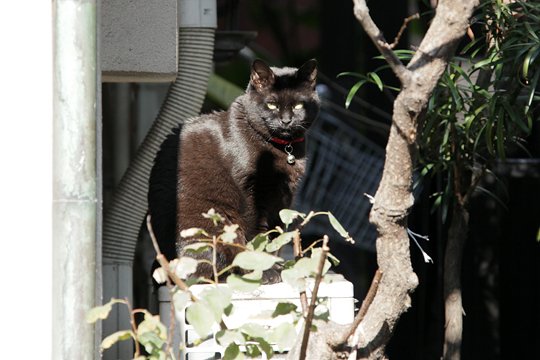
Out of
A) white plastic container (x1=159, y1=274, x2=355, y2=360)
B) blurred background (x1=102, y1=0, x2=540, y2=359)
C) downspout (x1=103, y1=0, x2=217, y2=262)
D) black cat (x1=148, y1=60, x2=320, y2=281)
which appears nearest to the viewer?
white plastic container (x1=159, y1=274, x2=355, y2=360)

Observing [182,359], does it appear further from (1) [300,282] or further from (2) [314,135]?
(2) [314,135]

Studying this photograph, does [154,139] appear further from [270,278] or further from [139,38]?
[270,278]

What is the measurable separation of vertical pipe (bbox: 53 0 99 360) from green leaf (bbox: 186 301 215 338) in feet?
1.19

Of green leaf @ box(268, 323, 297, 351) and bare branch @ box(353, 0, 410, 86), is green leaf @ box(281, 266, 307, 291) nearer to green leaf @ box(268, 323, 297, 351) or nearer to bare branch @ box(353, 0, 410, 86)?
green leaf @ box(268, 323, 297, 351)

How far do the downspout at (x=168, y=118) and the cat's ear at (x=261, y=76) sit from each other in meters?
0.35

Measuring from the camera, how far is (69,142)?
83.7 inches

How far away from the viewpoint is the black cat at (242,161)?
134 inches

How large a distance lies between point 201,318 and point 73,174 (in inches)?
19.9

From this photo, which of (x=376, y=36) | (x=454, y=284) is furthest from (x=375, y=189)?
(x=376, y=36)

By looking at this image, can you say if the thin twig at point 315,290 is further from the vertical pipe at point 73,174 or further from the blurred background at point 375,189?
the blurred background at point 375,189

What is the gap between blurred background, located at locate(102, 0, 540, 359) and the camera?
185 inches

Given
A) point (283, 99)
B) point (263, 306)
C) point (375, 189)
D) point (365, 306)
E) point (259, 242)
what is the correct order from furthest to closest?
point (375, 189)
point (283, 99)
point (263, 306)
point (259, 242)
point (365, 306)

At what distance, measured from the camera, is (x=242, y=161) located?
3482mm

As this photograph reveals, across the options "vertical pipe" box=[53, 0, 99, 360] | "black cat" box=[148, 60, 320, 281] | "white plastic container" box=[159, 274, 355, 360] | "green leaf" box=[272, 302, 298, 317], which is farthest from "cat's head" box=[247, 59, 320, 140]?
"green leaf" box=[272, 302, 298, 317]
